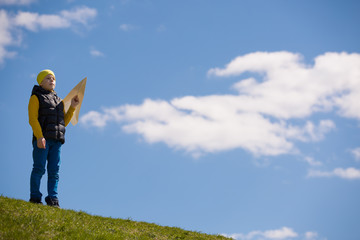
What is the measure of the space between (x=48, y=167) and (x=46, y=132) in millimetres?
1012

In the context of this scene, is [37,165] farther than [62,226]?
Yes

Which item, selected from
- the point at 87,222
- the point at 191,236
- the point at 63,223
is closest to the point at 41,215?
the point at 63,223

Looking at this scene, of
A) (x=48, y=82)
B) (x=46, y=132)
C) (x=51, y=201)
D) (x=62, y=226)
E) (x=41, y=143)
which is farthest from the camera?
(x=48, y=82)

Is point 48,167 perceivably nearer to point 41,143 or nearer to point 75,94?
point 41,143

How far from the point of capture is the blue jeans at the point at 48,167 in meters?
10.9

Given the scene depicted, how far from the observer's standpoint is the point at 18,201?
10.7 metres

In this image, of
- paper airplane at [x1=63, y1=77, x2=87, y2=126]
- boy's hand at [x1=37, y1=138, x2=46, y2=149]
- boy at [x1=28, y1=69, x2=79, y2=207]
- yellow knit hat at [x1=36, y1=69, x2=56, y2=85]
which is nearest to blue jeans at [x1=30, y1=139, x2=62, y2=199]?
boy at [x1=28, y1=69, x2=79, y2=207]

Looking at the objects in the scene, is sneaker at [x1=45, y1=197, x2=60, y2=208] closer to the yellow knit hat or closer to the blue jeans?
the blue jeans

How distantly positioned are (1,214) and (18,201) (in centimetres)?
106

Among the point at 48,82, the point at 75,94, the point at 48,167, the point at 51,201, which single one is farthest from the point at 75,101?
the point at 51,201

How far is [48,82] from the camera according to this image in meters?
11.5

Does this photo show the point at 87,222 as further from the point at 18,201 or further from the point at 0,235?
the point at 0,235

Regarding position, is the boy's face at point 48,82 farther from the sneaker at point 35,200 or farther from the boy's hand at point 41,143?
the sneaker at point 35,200

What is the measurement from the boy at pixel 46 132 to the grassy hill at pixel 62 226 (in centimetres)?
57
